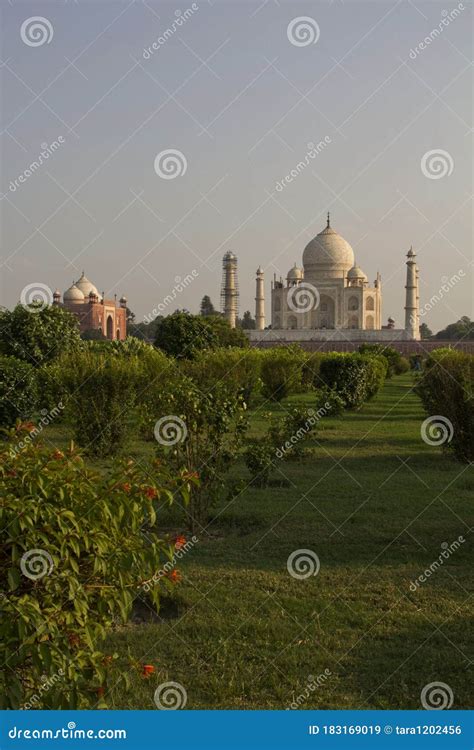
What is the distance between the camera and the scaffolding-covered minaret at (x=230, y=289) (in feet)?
181

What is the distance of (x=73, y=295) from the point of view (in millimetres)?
57656

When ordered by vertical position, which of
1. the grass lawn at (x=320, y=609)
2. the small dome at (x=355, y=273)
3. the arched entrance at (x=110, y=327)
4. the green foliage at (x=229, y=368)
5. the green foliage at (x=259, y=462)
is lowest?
the grass lawn at (x=320, y=609)

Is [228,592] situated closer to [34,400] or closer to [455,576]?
[455,576]

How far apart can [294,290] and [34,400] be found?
4731 cm

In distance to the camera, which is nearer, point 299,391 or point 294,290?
point 299,391

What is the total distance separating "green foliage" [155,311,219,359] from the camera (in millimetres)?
21203

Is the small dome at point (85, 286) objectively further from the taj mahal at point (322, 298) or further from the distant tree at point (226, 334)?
the distant tree at point (226, 334)

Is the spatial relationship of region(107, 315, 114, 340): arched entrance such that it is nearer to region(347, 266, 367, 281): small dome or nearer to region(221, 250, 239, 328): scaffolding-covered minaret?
region(221, 250, 239, 328): scaffolding-covered minaret

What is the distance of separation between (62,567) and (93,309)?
52.2 metres

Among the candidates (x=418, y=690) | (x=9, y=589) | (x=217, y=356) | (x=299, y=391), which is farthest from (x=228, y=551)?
(x=299, y=391)

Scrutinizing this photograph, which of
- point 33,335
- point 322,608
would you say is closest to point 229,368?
point 33,335

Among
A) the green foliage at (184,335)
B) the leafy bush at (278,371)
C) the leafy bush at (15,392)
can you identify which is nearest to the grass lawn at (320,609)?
the leafy bush at (15,392)

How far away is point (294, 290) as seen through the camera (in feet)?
192

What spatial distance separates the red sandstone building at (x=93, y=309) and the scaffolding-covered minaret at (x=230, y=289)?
25.6 ft
